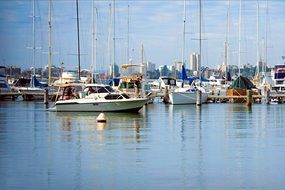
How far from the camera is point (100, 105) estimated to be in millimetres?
54750

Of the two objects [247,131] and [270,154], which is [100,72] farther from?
[270,154]

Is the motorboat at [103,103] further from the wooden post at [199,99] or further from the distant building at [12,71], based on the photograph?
the distant building at [12,71]

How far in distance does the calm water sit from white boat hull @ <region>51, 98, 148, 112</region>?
10111mm

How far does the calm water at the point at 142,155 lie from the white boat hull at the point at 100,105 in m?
10.1

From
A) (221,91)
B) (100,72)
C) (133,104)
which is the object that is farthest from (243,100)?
(133,104)

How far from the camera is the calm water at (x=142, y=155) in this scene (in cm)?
2012

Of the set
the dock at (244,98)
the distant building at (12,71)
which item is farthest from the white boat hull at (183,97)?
the distant building at (12,71)

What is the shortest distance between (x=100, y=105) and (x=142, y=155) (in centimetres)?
2885

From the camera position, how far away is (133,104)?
55.2 meters

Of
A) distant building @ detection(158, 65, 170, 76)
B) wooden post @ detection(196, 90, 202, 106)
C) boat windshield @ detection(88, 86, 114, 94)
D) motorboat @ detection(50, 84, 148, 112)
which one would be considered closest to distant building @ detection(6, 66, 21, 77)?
distant building @ detection(158, 65, 170, 76)

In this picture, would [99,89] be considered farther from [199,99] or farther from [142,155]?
[142,155]

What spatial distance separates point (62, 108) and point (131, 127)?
16.9 m

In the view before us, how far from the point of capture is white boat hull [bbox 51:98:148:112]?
179ft

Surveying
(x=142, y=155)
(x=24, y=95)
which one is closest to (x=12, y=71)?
(x=24, y=95)
